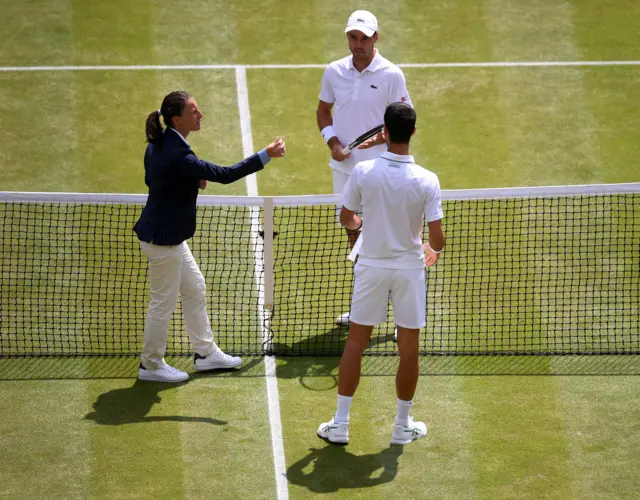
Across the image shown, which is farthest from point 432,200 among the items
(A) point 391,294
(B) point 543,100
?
(B) point 543,100

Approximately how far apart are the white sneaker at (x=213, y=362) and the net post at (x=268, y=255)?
1.73 feet

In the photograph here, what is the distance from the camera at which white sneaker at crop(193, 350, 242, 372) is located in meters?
9.84

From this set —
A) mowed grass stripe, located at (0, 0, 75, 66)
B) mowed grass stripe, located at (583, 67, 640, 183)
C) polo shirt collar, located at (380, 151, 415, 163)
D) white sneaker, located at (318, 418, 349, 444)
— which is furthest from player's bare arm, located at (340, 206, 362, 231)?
mowed grass stripe, located at (0, 0, 75, 66)

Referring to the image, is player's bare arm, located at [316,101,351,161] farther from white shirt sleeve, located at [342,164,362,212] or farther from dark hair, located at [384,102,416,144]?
dark hair, located at [384,102,416,144]

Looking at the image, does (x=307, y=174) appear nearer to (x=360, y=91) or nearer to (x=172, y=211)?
(x=360, y=91)

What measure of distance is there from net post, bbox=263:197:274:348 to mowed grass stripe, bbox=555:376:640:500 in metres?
2.51

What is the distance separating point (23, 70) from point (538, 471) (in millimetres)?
8835

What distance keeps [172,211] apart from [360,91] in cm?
218

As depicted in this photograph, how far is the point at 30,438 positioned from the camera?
8859mm

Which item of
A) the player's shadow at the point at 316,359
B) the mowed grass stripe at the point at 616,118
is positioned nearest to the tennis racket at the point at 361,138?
the player's shadow at the point at 316,359

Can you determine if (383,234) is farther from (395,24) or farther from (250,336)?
(395,24)

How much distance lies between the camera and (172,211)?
361 inches

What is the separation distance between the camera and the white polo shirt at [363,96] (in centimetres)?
1038

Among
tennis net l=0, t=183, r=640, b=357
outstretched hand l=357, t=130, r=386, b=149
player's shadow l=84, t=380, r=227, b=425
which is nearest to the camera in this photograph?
player's shadow l=84, t=380, r=227, b=425
